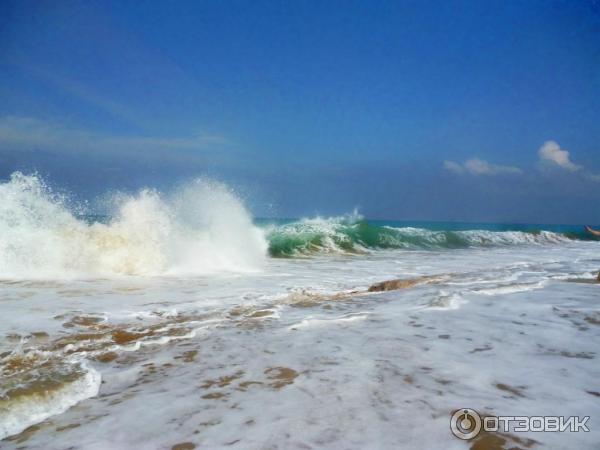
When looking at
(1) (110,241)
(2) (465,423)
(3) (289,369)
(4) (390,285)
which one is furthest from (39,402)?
(1) (110,241)

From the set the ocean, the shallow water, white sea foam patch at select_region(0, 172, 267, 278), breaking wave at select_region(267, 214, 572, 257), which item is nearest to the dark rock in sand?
A: the ocean

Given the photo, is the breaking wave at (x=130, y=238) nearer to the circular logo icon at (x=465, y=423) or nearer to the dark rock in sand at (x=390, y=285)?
the dark rock in sand at (x=390, y=285)

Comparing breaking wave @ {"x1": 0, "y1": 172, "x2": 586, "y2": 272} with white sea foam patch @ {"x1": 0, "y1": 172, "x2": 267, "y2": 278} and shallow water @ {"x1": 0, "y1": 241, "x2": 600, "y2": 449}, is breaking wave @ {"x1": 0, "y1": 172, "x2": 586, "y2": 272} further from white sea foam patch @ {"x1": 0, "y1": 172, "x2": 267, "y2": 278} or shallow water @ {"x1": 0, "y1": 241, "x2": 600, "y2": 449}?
shallow water @ {"x1": 0, "y1": 241, "x2": 600, "y2": 449}

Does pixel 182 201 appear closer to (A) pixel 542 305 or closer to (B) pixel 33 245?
(B) pixel 33 245

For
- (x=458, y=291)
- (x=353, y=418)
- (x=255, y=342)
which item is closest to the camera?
(x=353, y=418)

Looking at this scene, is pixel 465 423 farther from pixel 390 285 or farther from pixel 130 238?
pixel 130 238

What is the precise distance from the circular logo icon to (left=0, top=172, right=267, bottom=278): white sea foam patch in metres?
8.26

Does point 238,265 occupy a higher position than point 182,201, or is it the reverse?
point 182,201

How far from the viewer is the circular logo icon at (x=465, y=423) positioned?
82.7 inches

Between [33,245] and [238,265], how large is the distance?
15.8 ft

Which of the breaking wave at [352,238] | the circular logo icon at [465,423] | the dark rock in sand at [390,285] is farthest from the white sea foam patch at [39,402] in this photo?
the breaking wave at [352,238]

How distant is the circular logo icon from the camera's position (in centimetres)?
210

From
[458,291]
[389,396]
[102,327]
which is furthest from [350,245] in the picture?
[389,396]

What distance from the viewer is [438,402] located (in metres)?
2.48
